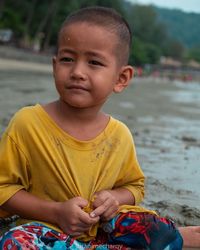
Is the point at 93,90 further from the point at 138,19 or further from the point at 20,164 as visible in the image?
the point at 138,19

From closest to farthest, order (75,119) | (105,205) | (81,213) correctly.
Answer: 1. (81,213)
2. (105,205)
3. (75,119)

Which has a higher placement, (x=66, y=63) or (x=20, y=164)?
(x=66, y=63)

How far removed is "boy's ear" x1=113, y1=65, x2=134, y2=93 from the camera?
2164mm

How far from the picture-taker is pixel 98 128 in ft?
7.23

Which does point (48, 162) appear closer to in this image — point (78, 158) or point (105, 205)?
point (78, 158)

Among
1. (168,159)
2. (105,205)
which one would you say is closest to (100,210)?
(105,205)

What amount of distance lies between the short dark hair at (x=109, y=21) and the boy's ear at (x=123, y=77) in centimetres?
4

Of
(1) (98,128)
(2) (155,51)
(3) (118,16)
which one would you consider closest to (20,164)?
(1) (98,128)

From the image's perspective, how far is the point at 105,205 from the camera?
1.98 metres

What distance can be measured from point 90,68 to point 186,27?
185 meters

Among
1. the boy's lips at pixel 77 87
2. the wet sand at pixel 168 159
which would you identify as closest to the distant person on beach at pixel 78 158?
the boy's lips at pixel 77 87

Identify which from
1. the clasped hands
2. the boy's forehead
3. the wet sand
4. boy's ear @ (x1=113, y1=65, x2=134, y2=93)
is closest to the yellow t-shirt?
the clasped hands

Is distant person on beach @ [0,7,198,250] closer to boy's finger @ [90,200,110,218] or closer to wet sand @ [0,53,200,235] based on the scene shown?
boy's finger @ [90,200,110,218]

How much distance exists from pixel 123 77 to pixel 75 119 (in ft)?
0.94
